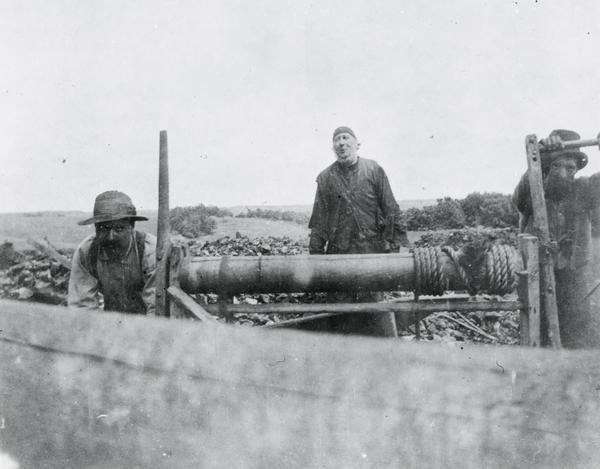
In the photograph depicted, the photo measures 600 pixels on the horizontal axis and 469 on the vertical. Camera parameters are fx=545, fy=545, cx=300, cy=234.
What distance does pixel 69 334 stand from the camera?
184 cm

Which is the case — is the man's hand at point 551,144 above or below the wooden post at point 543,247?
above

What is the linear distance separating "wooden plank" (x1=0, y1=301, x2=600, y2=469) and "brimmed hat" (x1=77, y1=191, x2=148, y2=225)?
1991 millimetres

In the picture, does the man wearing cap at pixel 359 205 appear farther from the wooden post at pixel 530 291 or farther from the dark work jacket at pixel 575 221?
the wooden post at pixel 530 291

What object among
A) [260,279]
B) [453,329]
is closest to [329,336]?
[260,279]

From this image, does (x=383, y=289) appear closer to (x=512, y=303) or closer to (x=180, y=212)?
(x=512, y=303)

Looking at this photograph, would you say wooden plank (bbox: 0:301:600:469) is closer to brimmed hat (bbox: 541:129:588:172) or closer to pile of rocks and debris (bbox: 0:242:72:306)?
brimmed hat (bbox: 541:129:588:172)

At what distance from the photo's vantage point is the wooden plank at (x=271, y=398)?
3.94ft

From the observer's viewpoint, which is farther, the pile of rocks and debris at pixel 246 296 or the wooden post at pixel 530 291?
the pile of rocks and debris at pixel 246 296

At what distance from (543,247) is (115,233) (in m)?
2.94

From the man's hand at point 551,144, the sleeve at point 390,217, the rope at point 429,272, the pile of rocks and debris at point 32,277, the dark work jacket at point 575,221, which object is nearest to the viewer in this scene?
the rope at point 429,272

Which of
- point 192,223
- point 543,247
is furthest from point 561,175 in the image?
point 192,223

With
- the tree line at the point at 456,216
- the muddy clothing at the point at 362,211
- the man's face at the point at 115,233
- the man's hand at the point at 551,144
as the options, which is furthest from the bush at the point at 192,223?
the man's hand at the point at 551,144

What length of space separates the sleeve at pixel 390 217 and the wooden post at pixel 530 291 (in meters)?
1.56

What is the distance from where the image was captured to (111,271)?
414cm
